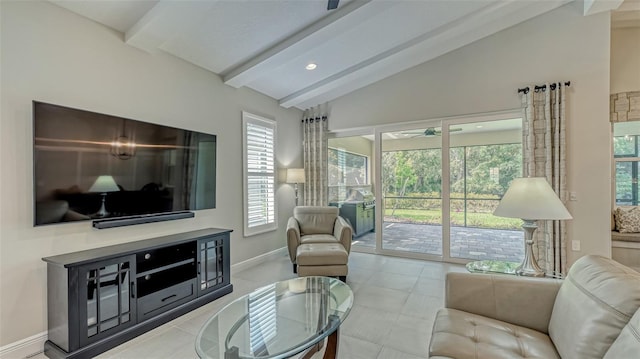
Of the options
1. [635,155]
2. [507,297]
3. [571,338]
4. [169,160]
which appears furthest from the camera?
[635,155]

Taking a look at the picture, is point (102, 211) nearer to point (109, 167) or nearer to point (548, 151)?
point (109, 167)

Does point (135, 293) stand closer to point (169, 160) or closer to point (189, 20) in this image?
point (169, 160)

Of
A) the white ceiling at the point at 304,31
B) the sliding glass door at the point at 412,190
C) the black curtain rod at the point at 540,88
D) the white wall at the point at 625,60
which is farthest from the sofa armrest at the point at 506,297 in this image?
the white wall at the point at 625,60

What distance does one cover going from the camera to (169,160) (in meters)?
3.12

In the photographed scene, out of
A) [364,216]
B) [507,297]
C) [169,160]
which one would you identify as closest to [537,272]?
[507,297]

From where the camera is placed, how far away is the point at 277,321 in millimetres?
1950

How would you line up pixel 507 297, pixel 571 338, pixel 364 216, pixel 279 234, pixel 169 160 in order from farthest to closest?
pixel 364 216 → pixel 279 234 → pixel 169 160 → pixel 507 297 → pixel 571 338

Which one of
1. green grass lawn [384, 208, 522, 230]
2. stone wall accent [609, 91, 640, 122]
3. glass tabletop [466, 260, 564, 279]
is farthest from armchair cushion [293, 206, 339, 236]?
stone wall accent [609, 91, 640, 122]

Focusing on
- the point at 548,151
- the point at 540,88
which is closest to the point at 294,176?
the point at 548,151

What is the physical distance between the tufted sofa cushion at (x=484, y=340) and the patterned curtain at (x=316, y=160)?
374 cm

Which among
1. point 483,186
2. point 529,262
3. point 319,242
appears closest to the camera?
point 529,262

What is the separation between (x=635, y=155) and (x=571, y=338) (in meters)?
4.82

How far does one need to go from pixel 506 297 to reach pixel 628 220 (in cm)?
395

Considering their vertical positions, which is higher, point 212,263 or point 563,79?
point 563,79
